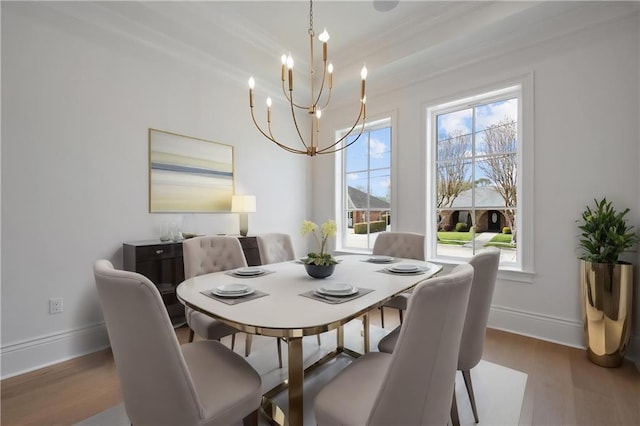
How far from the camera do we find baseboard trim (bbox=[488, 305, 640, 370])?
7.47ft

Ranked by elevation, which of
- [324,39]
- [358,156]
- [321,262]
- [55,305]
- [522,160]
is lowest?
[55,305]

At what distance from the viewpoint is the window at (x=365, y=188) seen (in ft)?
13.0

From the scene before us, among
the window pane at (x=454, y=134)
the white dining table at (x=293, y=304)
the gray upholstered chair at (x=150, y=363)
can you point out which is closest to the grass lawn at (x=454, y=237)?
the window pane at (x=454, y=134)

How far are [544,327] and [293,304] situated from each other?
8.43 feet

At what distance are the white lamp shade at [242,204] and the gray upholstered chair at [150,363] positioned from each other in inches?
87.9

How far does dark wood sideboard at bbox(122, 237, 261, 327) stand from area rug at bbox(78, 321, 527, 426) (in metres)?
0.74

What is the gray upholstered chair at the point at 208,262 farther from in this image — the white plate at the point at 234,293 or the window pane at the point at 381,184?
the window pane at the point at 381,184

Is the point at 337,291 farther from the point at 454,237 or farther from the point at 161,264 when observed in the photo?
the point at 454,237

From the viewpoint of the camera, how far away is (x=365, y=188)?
4180 millimetres

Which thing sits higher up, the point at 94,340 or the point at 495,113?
the point at 495,113

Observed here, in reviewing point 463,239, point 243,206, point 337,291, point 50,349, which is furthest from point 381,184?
point 50,349

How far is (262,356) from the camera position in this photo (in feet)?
7.81

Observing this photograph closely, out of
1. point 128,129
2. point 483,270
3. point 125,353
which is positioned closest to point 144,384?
point 125,353

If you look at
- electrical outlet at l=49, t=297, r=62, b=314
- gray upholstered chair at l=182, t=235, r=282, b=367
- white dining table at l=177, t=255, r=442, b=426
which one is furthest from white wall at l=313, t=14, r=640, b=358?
electrical outlet at l=49, t=297, r=62, b=314
